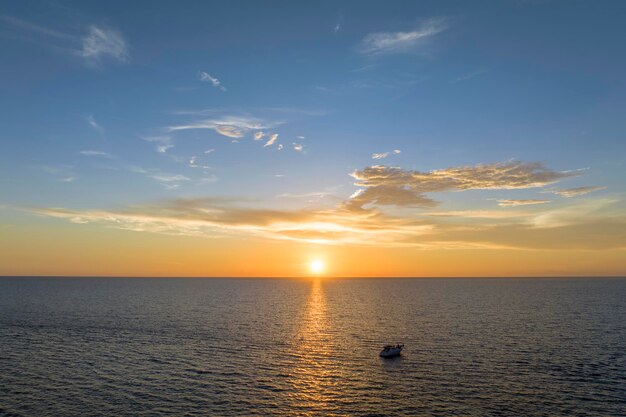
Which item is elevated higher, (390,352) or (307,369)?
(390,352)

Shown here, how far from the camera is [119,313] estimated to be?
16788 centimetres

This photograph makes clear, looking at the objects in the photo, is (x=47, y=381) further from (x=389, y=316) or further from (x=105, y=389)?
(x=389, y=316)

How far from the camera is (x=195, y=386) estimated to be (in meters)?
68.6

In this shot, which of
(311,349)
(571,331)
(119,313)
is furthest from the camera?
(119,313)

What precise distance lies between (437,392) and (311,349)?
40180 mm

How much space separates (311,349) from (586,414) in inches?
2263

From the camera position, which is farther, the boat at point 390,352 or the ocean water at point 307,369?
the boat at point 390,352

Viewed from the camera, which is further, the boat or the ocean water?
the boat

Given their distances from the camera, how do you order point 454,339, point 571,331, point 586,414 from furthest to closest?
point 571,331
point 454,339
point 586,414

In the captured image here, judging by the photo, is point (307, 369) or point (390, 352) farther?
point (390, 352)

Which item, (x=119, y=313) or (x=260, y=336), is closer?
(x=260, y=336)

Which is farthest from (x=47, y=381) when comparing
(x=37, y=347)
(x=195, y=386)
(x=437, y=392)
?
(x=437, y=392)

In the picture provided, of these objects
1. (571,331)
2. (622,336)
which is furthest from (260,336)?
(622,336)

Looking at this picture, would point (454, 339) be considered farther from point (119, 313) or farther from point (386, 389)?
point (119, 313)
